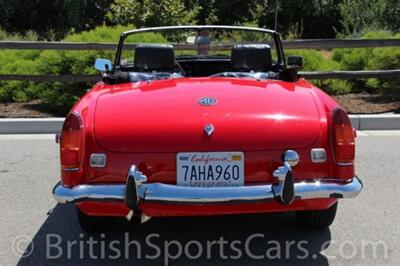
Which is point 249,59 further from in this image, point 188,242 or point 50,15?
point 50,15

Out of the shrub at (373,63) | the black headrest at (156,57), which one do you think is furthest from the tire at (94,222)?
the shrub at (373,63)

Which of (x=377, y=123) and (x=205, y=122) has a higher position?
(x=205, y=122)

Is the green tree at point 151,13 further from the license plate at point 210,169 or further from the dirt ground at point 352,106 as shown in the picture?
the license plate at point 210,169

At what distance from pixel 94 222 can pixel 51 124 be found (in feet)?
15.9

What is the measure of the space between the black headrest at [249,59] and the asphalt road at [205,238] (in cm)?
123

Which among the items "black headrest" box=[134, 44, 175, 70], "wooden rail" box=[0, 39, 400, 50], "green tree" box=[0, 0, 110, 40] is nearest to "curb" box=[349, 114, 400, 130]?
"wooden rail" box=[0, 39, 400, 50]

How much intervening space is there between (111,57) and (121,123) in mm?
6598

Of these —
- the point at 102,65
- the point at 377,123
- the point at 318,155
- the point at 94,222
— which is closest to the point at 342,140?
the point at 318,155

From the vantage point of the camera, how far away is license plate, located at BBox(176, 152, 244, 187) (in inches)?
147

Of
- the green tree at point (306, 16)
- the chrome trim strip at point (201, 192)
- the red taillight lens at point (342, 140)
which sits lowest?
the green tree at point (306, 16)

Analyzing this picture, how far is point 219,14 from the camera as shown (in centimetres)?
3064

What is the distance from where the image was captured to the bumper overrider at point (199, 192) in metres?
3.62

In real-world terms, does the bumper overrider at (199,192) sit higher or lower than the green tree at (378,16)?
higher

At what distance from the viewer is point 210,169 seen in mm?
3736
